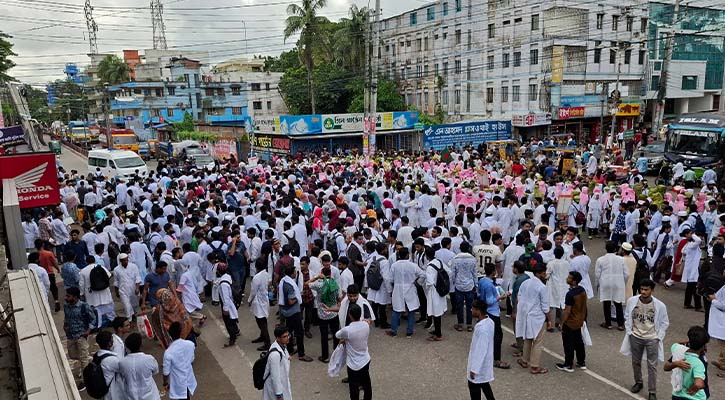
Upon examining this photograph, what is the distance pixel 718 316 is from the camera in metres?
6.67

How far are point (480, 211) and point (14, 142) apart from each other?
610 inches

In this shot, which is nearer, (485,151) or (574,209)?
(574,209)

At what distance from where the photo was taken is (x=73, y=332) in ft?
22.1

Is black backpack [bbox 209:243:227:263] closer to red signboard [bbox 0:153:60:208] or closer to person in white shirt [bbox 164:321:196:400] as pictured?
person in white shirt [bbox 164:321:196:400]

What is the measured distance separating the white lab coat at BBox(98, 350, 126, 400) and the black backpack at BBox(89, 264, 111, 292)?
327 centimetres

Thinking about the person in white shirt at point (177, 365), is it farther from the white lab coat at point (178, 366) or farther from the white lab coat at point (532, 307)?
the white lab coat at point (532, 307)

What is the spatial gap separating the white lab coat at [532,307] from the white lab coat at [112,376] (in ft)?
15.3

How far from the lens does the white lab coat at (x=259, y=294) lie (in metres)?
7.40

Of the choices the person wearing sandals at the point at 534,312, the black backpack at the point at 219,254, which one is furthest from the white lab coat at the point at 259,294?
the person wearing sandals at the point at 534,312

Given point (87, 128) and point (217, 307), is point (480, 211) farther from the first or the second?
point (87, 128)

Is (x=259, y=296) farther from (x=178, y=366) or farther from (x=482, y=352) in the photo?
(x=482, y=352)

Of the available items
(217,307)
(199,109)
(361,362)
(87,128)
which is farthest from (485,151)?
(87,128)

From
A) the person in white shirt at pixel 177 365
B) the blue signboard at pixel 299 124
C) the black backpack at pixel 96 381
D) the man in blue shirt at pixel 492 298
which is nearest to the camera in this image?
the black backpack at pixel 96 381

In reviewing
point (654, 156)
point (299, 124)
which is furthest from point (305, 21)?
point (654, 156)
